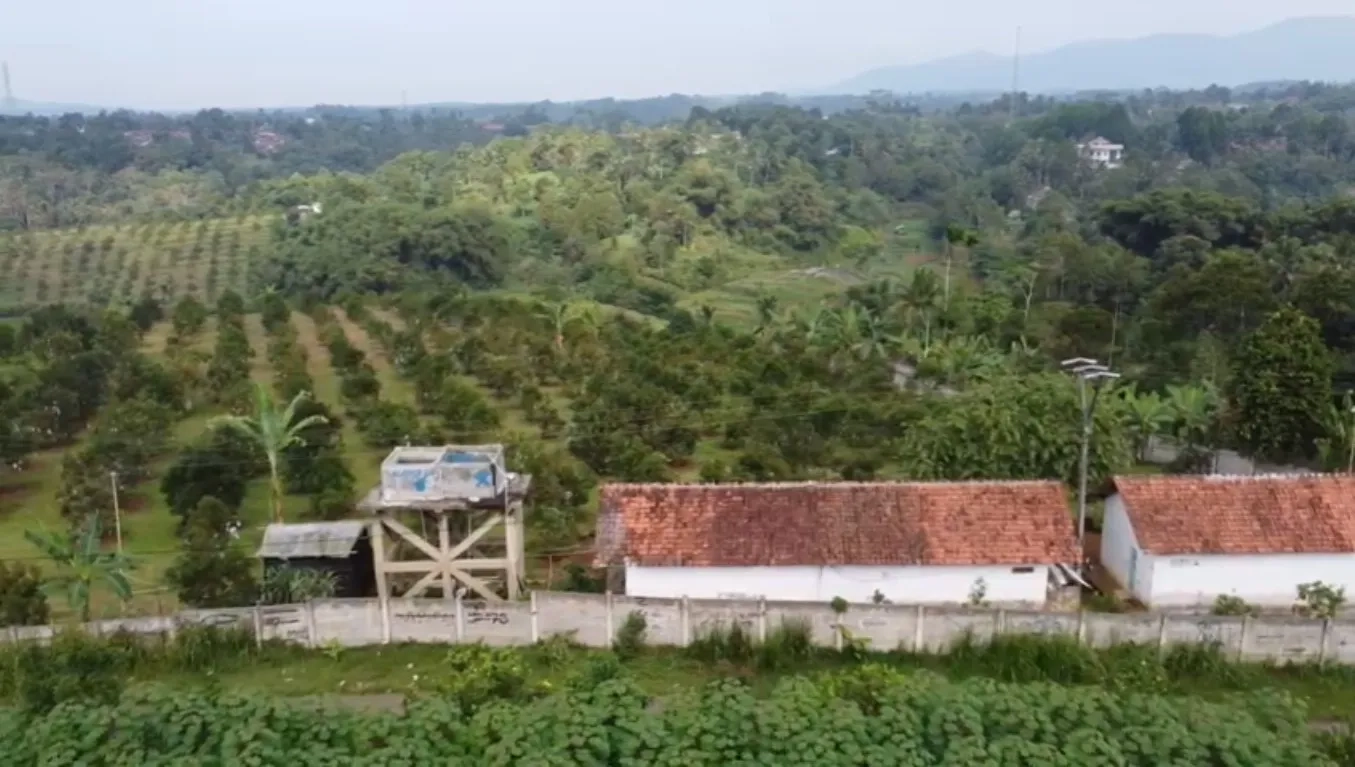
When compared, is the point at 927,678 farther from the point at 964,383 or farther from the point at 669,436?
the point at 964,383

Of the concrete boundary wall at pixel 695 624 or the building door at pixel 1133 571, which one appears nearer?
the concrete boundary wall at pixel 695 624

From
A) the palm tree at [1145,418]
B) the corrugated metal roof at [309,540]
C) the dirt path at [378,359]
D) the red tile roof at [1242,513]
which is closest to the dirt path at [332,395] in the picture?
the dirt path at [378,359]

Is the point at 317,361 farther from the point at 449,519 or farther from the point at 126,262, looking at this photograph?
the point at 126,262

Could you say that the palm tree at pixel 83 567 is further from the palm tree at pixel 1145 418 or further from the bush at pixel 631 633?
the palm tree at pixel 1145 418

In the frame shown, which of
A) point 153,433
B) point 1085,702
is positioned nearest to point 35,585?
point 153,433

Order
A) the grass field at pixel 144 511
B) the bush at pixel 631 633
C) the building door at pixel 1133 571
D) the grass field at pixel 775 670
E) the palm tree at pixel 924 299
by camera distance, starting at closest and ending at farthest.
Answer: the grass field at pixel 775 670, the bush at pixel 631 633, the building door at pixel 1133 571, the grass field at pixel 144 511, the palm tree at pixel 924 299

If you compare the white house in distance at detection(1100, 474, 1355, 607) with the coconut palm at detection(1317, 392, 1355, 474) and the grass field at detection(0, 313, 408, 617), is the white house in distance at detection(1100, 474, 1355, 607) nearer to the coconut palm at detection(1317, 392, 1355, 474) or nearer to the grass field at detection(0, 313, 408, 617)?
the coconut palm at detection(1317, 392, 1355, 474)
